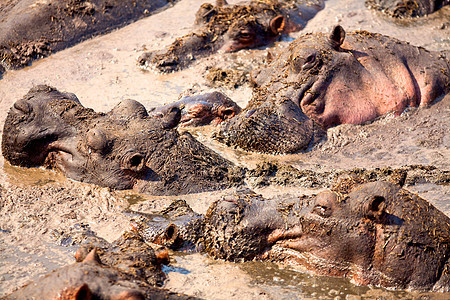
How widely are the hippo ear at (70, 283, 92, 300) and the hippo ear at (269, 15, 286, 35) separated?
295 inches

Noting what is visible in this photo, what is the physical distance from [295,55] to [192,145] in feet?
6.68

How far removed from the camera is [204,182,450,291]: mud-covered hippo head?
16.3 feet

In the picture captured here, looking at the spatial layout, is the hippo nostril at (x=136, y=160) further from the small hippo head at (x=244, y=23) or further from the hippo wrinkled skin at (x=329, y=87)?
the small hippo head at (x=244, y=23)

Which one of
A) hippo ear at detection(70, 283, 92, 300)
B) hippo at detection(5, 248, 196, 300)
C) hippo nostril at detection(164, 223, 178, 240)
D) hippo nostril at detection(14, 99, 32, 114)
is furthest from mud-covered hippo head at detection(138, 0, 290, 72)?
hippo ear at detection(70, 283, 92, 300)

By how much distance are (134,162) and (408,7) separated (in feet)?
23.6

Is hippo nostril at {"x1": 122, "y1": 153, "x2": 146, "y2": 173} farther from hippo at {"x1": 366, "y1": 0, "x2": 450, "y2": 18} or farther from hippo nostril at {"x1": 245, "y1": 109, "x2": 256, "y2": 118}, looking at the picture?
hippo at {"x1": 366, "y1": 0, "x2": 450, "y2": 18}

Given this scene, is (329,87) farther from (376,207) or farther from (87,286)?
(87,286)

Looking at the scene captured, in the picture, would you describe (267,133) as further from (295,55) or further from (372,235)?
(372,235)

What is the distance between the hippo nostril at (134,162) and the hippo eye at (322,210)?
2.14m

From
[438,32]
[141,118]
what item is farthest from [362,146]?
[438,32]

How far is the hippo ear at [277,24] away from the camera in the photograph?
1063 cm

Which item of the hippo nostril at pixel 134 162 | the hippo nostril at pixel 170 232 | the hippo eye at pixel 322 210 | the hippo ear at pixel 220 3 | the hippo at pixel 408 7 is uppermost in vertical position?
the hippo eye at pixel 322 210

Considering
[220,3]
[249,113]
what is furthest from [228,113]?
[220,3]

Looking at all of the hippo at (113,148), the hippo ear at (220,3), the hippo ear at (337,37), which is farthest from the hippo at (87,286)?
the hippo ear at (220,3)
